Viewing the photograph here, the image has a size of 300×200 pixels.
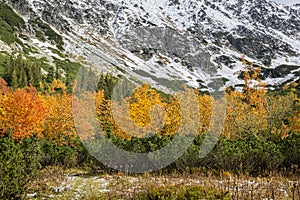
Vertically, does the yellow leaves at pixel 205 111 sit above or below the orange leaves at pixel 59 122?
above

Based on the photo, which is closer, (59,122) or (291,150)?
(291,150)

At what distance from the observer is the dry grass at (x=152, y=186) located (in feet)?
22.3

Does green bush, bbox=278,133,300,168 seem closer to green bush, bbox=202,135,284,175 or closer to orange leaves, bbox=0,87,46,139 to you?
green bush, bbox=202,135,284,175

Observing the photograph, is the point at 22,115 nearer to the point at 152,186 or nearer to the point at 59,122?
the point at 59,122

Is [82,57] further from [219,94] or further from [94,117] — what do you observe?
[219,94]

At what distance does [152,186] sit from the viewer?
8000 mm

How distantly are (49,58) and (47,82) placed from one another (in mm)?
21438

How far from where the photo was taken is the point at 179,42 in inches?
496

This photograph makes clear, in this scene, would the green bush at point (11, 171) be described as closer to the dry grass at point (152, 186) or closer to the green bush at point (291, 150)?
the dry grass at point (152, 186)

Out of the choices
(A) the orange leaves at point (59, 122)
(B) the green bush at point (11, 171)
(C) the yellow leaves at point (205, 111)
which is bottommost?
(A) the orange leaves at point (59, 122)

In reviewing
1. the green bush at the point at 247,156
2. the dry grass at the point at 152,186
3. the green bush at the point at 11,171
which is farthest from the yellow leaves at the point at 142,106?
the green bush at the point at 11,171

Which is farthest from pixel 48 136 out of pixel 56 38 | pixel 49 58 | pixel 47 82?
pixel 56 38

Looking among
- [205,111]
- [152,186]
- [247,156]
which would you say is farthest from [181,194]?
[205,111]

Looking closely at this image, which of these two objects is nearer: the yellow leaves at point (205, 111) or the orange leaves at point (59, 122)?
the yellow leaves at point (205, 111)
